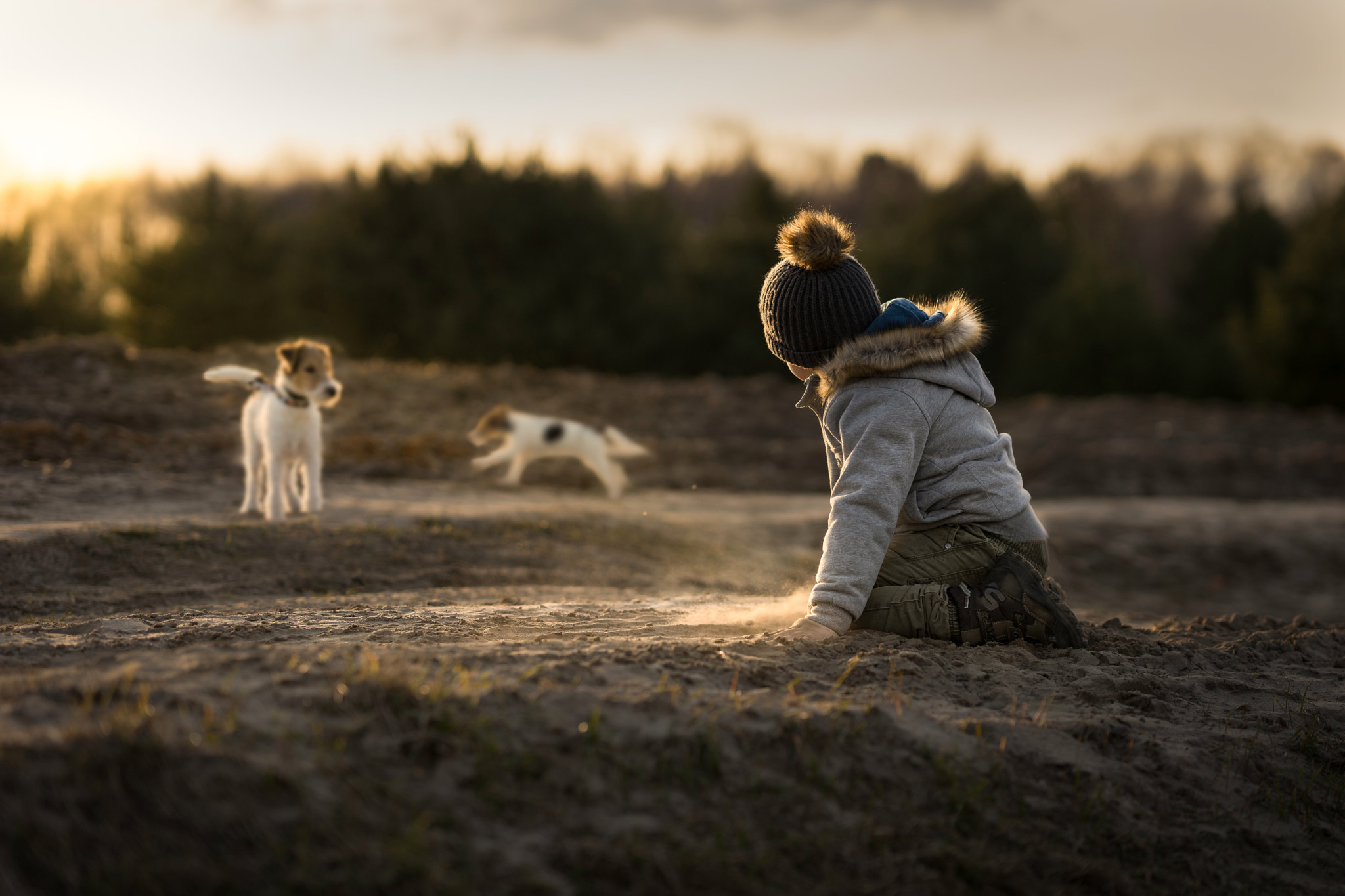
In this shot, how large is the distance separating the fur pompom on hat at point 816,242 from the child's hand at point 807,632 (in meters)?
1.43

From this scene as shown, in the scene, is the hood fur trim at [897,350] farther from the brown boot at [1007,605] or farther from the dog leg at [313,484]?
the dog leg at [313,484]

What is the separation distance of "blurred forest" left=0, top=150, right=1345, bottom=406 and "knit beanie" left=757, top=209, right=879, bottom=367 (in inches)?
834

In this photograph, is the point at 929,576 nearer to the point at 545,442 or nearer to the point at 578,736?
the point at 578,736

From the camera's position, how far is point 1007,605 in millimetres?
3908

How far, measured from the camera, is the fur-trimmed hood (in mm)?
3811

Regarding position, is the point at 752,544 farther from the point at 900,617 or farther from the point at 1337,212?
the point at 1337,212

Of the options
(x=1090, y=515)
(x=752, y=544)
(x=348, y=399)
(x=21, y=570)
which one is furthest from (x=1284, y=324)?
(x=21, y=570)

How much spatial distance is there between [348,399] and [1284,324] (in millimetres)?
21685

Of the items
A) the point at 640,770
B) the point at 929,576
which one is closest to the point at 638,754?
the point at 640,770

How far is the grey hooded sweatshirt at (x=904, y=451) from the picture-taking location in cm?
371

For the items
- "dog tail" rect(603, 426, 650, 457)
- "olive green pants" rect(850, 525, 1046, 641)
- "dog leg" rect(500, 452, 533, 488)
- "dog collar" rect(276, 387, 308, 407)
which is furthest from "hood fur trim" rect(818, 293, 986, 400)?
"dog leg" rect(500, 452, 533, 488)

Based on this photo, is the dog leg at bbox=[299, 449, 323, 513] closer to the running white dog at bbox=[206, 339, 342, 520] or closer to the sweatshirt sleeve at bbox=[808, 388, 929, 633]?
the running white dog at bbox=[206, 339, 342, 520]

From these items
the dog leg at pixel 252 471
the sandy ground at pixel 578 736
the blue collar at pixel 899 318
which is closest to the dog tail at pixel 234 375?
the dog leg at pixel 252 471

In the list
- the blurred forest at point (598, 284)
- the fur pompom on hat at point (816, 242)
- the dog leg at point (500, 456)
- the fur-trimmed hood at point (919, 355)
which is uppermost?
the blurred forest at point (598, 284)
